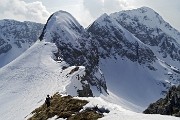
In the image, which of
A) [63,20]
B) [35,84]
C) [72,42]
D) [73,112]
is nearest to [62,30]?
[72,42]

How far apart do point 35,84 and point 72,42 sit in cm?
6757

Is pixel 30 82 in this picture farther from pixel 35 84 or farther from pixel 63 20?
pixel 63 20

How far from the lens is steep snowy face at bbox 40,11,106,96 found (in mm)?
131212

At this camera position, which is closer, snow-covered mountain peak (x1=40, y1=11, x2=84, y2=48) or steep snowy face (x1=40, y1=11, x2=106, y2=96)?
steep snowy face (x1=40, y1=11, x2=106, y2=96)

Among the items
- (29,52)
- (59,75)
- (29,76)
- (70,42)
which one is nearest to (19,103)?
(59,75)

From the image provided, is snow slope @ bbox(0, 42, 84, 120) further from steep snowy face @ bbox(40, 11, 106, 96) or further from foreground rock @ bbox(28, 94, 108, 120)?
steep snowy face @ bbox(40, 11, 106, 96)

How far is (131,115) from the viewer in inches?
1101

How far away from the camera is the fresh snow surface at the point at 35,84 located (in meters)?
36.5

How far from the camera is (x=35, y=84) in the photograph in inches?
2990

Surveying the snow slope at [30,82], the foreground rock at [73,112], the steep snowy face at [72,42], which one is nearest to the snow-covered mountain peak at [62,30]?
the steep snowy face at [72,42]

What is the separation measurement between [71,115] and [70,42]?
360 ft

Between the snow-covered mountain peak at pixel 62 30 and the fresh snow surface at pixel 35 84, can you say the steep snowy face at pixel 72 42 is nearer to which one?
the snow-covered mountain peak at pixel 62 30

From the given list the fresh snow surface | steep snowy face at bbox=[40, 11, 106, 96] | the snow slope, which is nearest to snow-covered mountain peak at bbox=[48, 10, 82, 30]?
steep snowy face at bbox=[40, 11, 106, 96]

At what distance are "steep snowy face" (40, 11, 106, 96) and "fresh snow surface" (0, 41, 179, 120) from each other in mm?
13736
